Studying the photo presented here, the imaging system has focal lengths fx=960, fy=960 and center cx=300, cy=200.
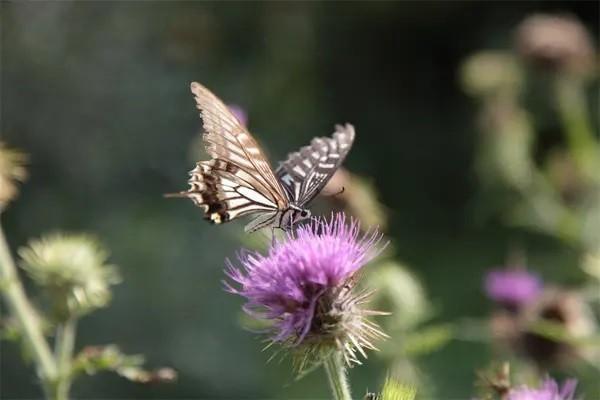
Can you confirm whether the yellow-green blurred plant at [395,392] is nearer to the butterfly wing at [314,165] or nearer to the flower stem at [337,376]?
the flower stem at [337,376]

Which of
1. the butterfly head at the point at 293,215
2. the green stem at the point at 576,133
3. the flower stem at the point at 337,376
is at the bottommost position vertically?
the flower stem at the point at 337,376

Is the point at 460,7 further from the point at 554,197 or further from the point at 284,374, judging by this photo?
the point at 554,197

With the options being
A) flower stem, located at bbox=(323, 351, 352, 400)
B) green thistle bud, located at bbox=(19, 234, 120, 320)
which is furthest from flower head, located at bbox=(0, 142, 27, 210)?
flower stem, located at bbox=(323, 351, 352, 400)

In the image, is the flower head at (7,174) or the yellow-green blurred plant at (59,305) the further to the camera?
the flower head at (7,174)

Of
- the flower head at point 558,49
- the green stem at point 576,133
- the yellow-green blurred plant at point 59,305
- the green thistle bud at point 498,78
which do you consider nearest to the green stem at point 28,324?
the yellow-green blurred plant at point 59,305

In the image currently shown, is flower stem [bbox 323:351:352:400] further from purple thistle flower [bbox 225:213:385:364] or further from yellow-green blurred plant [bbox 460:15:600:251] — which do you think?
yellow-green blurred plant [bbox 460:15:600:251]

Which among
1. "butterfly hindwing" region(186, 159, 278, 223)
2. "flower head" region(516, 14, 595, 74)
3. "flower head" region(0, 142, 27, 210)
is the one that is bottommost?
"butterfly hindwing" region(186, 159, 278, 223)

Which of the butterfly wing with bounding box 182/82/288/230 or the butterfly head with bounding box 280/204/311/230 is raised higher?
the butterfly wing with bounding box 182/82/288/230

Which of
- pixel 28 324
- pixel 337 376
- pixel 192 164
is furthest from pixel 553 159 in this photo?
pixel 337 376
